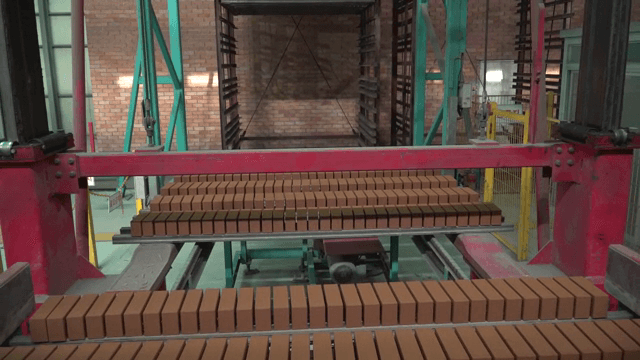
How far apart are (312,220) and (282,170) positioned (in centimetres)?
199

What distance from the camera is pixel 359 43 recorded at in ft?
40.4

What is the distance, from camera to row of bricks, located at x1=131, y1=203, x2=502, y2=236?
507cm

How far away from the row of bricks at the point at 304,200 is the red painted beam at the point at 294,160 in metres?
2.18

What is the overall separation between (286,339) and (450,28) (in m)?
5.14

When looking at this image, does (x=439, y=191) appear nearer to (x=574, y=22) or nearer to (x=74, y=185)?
(x=74, y=185)

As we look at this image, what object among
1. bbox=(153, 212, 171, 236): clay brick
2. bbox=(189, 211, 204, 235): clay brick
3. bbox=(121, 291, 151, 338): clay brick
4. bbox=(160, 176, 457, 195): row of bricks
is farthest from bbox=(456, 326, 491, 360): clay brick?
bbox=(160, 176, 457, 195): row of bricks

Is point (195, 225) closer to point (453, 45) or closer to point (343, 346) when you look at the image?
point (343, 346)

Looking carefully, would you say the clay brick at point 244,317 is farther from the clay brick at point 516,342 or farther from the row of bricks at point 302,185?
the row of bricks at point 302,185

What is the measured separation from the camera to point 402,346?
269 cm

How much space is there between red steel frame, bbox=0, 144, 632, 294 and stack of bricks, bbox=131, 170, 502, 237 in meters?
1.69

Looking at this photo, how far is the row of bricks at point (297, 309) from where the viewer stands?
2932 mm

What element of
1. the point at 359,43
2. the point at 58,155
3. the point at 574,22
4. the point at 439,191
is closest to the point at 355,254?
the point at 439,191

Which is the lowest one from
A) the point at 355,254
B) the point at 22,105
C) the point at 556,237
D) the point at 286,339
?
A: the point at 355,254

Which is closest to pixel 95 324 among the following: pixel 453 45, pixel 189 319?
pixel 189 319
